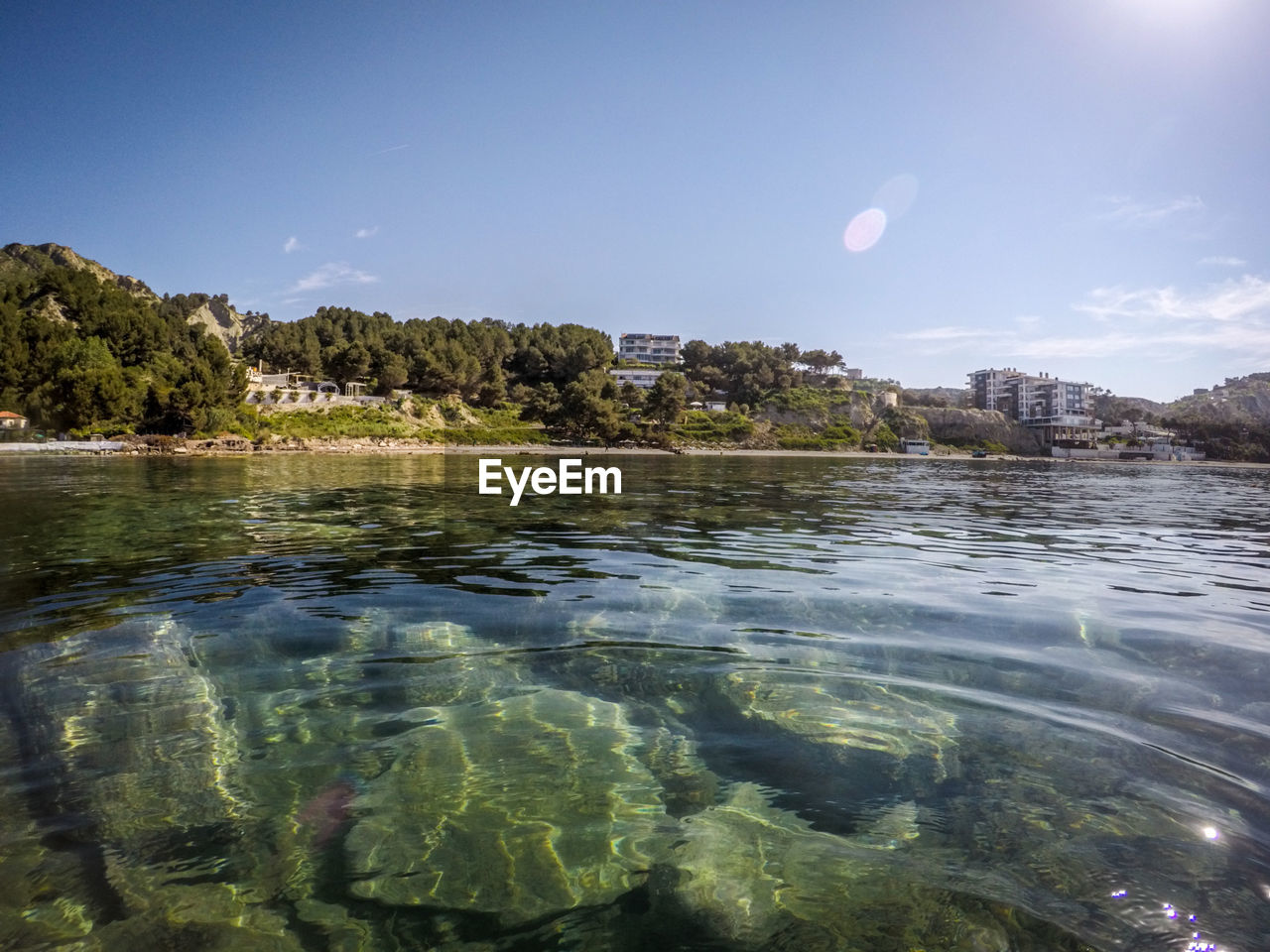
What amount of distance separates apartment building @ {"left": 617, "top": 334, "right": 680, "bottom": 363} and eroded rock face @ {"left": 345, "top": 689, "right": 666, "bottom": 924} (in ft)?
628

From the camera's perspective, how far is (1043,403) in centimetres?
17288

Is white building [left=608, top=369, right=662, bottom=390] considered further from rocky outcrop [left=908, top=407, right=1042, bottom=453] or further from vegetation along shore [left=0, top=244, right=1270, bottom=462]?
rocky outcrop [left=908, top=407, right=1042, bottom=453]

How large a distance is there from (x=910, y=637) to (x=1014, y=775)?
3.03m

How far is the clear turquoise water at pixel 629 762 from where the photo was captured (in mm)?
2852

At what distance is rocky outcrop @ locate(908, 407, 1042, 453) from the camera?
151m

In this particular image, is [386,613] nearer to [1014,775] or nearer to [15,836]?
[15,836]

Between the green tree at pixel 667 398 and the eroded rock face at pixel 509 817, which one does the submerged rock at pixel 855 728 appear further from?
the green tree at pixel 667 398

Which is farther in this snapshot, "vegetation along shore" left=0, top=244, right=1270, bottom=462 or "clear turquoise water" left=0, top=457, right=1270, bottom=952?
"vegetation along shore" left=0, top=244, right=1270, bottom=462

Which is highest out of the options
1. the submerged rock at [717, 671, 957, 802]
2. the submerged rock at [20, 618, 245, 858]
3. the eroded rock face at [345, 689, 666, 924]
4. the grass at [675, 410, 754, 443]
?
the grass at [675, 410, 754, 443]

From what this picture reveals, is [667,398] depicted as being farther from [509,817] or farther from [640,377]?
[509,817]

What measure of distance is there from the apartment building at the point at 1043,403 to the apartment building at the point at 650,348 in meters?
92.8

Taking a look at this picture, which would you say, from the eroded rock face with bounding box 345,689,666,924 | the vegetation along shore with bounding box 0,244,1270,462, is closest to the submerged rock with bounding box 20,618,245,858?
the eroded rock face with bounding box 345,689,666,924

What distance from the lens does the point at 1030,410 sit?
174875 millimetres

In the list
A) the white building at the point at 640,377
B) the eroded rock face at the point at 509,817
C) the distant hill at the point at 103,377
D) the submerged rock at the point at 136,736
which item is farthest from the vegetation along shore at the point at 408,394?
the eroded rock face at the point at 509,817
